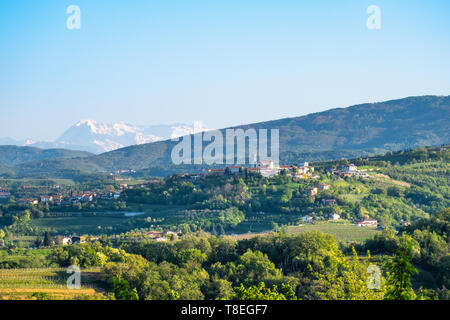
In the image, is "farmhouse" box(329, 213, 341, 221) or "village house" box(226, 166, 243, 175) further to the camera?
"village house" box(226, 166, 243, 175)

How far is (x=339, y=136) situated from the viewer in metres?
151

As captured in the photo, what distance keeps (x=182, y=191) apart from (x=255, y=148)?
72459 mm

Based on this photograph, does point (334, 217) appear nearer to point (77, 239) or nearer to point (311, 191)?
point (311, 191)

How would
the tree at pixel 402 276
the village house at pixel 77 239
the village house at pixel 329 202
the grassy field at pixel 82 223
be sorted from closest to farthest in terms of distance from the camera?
the tree at pixel 402 276, the village house at pixel 77 239, the grassy field at pixel 82 223, the village house at pixel 329 202

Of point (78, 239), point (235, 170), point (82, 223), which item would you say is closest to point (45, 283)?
point (78, 239)

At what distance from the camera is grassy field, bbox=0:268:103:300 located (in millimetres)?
18422

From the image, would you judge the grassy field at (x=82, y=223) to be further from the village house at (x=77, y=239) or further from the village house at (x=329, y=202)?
the village house at (x=329, y=202)

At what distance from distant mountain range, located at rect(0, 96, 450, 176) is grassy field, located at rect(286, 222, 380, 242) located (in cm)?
7273

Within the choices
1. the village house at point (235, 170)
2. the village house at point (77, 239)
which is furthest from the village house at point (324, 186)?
the village house at point (77, 239)

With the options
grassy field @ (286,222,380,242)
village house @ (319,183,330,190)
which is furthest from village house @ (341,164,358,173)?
grassy field @ (286,222,380,242)

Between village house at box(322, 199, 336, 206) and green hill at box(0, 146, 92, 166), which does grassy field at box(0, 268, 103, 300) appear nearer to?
village house at box(322, 199, 336, 206)

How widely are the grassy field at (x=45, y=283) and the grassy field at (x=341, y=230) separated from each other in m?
16.7

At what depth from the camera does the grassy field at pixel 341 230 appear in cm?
3425
